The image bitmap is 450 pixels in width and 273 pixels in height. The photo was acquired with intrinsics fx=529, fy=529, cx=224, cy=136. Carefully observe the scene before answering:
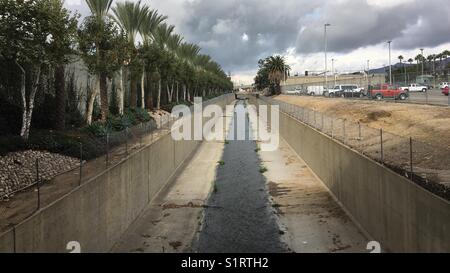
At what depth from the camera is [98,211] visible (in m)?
15.0

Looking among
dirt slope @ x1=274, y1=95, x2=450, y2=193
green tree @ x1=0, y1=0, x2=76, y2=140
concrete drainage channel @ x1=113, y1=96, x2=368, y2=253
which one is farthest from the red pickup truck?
green tree @ x1=0, y1=0, x2=76, y2=140

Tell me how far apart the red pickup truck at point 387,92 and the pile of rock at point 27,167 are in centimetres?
3871

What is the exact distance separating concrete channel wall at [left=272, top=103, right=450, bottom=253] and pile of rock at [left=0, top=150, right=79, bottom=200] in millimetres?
9241

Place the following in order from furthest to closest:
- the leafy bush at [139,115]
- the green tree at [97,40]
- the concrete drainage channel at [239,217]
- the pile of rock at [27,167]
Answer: the leafy bush at [139,115] → the green tree at [97,40] → the concrete drainage channel at [239,217] → the pile of rock at [27,167]

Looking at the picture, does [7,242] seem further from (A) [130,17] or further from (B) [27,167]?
(A) [130,17]

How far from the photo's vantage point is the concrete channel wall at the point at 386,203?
1150 cm

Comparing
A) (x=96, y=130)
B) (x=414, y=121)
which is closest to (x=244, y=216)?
(x=96, y=130)

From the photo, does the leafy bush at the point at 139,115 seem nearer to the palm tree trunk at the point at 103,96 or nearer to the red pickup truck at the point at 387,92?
the palm tree trunk at the point at 103,96

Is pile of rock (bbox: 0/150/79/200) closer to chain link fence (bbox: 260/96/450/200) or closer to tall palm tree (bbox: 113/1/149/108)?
chain link fence (bbox: 260/96/450/200)

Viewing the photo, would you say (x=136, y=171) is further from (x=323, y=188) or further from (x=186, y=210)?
(x=323, y=188)

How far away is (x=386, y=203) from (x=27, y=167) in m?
11.0

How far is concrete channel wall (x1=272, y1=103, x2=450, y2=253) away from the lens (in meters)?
11.5

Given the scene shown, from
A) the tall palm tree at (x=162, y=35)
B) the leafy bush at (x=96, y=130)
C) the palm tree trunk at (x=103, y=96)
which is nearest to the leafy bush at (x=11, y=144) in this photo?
the leafy bush at (x=96, y=130)
